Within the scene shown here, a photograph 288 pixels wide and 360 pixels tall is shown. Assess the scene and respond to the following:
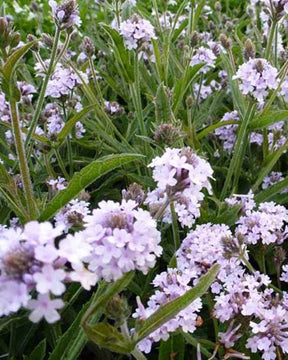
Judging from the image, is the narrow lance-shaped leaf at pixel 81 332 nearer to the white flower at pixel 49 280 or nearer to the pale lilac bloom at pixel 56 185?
the white flower at pixel 49 280

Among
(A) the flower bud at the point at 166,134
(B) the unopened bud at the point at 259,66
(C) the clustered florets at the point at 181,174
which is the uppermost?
(C) the clustered florets at the point at 181,174

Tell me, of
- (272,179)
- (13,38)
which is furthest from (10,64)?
(272,179)

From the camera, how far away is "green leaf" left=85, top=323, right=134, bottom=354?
83 cm

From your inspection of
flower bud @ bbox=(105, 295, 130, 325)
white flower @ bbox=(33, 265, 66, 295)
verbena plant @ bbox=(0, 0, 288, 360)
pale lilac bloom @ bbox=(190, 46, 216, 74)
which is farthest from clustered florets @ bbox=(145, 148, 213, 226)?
pale lilac bloom @ bbox=(190, 46, 216, 74)

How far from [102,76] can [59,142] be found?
92cm

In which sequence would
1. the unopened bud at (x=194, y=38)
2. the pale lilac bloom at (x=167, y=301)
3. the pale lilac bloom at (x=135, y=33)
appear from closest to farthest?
Result: the pale lilac bloom at (x=167, y=301)
the pale lilac bloom at (x=135, y=33)
the unopened bud at (x=194, y=38)

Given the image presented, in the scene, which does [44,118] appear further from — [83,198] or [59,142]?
[83,198]

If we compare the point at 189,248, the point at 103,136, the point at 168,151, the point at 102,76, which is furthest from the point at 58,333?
the point at 102,76

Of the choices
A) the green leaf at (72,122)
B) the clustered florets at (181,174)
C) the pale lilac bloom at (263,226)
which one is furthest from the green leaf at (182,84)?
the clustered florets at (181,174)

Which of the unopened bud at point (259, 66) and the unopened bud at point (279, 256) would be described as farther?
the unopened bud at point (259, 66)

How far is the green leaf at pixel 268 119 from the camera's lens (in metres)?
1.49

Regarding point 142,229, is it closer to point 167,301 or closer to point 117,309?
point 117,309

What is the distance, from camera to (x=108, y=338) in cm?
85

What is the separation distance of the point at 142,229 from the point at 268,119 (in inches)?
31.9
